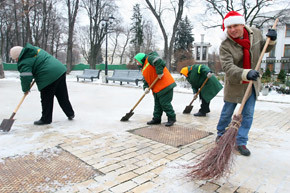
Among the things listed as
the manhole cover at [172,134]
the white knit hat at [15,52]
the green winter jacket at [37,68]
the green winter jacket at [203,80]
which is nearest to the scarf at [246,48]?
the manhole cover at [172,134]

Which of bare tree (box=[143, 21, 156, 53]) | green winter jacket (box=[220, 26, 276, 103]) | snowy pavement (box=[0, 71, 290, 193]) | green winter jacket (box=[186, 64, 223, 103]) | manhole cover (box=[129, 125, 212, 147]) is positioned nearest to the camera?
snowy pavement (box=[0, 71, 290, 193])

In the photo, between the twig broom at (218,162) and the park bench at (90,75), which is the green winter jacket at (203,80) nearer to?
the twig broom at (218,162)

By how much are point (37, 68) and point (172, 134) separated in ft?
8.70

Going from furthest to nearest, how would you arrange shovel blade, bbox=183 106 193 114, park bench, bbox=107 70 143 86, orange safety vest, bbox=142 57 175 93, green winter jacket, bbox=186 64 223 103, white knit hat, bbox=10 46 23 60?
park bench, bbox=107 70 143 86
shovel blade, bbox=183 106 193 114
green winter jacket, bbox=186 64 223 103
orange safety vest, bbox=142 57 175 93
white knit hat, bbox=10 46 23 60

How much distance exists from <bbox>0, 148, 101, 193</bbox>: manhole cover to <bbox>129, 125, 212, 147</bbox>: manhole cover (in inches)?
50.3

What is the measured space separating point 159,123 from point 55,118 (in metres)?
2.20

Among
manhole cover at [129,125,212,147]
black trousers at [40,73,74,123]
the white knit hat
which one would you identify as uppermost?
the white knit hat

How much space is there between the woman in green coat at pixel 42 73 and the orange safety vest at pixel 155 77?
5.24 ft

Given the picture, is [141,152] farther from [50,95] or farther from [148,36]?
[148,36]

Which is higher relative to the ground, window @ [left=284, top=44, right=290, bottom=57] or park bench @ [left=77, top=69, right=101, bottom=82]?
window @ [left=284, top=44, right=290, bottom=57]

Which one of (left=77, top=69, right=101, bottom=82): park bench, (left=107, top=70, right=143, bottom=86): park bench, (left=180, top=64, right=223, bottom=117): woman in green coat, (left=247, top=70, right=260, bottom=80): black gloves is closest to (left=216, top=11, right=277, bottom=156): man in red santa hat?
(left=247, top=70, right=260, bottom=80): black gloves

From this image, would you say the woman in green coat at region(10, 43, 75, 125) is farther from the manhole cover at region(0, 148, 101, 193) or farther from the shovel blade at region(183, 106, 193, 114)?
the shovel blade at region(183, 106, 193, 114)

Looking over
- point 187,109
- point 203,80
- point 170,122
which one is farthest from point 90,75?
point 170,122

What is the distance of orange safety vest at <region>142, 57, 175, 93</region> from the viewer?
414 centimetres
